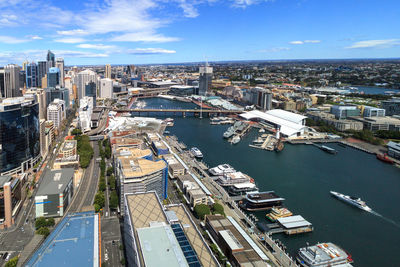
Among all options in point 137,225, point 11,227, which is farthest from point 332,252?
point 11,227

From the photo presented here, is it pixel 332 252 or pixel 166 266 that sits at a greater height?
pixel 166 266

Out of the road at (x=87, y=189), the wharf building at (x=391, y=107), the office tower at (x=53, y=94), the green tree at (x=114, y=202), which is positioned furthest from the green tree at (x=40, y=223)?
the wharf building at (x=391, y=107)

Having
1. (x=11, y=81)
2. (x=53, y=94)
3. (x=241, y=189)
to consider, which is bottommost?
(x=241, y=189)

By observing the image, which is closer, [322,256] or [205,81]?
[322,256]

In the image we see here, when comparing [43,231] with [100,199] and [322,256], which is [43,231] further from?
[322,256]

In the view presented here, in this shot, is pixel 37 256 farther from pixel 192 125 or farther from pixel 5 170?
pixel 192 125

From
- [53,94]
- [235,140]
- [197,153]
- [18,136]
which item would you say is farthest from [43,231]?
[53,94]

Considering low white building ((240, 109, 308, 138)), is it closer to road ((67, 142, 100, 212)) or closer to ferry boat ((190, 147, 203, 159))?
ferry boat ((190, 147, 203, 159))
